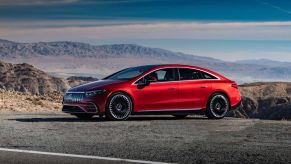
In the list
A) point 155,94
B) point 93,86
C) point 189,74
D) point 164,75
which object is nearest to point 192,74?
point 189,74

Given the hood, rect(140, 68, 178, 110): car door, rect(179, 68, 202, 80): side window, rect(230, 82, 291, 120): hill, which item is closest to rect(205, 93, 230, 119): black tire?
rect(179, 68, 202, 80): side window

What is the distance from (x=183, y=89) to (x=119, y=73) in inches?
72.9

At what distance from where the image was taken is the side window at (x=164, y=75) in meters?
15.1

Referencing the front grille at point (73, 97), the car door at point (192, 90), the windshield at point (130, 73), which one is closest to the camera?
the front grille at point (73, 97)

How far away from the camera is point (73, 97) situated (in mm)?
14914

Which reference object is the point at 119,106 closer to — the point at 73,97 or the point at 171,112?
the point at 73,97

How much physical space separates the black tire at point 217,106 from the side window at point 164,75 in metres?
1.20

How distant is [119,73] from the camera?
51.8ft

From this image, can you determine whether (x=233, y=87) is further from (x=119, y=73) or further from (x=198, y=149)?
(x=198, y=149)

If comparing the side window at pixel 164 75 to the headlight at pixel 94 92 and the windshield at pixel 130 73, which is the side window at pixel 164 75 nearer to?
the windshield at pixel 130 73

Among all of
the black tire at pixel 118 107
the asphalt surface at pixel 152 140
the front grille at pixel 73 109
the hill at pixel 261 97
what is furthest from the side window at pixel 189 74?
the hill at pixel 261 97

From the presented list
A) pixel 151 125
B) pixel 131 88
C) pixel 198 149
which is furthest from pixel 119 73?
Answer: pixel 198 149

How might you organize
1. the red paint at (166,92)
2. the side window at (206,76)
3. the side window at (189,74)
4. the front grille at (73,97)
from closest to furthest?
1. the red paint at (166,92)
2. the front grille at (73,97)
3. the side window at (189,74)
4. the side window at (206,76)

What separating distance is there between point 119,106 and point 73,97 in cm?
129
